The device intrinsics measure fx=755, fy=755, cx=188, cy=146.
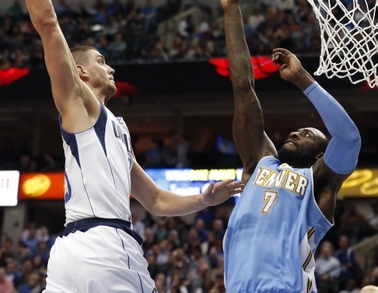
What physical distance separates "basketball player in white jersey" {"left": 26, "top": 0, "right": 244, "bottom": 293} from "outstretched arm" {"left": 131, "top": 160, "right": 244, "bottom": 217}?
56 cm

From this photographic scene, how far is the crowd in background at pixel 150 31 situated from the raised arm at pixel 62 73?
11232mm

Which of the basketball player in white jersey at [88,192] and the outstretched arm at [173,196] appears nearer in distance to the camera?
the basketball player in white jersey at [88,192]

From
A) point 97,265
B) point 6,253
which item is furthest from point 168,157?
point 97,265

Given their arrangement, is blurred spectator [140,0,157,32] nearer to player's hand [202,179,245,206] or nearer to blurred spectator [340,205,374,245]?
blurred spectator [340,205,374,245]

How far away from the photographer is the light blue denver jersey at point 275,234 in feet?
12.5

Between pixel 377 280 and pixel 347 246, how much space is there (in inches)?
55.0

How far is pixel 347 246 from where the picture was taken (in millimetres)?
12406

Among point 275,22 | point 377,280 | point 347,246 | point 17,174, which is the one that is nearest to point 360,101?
point 275,22

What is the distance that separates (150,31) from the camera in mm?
18000

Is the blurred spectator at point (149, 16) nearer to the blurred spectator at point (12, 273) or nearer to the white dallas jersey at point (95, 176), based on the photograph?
the blurred spectator at point (12, 273)

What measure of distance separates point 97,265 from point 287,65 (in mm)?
1499

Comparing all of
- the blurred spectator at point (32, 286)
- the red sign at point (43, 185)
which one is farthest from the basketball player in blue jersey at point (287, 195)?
the red sign at point (43, 185)

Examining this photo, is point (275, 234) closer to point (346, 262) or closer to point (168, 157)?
point (346, 262)

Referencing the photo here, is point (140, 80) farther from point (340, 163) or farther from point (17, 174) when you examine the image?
point (340, 163)
